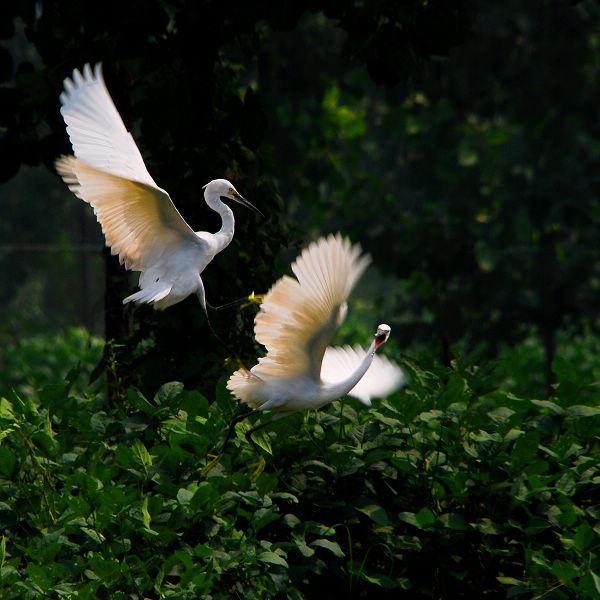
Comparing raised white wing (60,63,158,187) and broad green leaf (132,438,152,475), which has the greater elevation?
raised white wing (60,63,158,187)

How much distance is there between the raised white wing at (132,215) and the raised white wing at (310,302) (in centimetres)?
79

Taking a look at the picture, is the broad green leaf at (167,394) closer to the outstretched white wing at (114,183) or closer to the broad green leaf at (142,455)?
the broad green leaf at (142,455)

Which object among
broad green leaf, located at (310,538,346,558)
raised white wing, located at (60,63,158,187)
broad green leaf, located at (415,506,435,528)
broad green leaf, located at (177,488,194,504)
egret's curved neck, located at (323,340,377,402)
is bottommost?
broad green leaf, located at (177,488,194,504)

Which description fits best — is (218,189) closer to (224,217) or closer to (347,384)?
(224,217)

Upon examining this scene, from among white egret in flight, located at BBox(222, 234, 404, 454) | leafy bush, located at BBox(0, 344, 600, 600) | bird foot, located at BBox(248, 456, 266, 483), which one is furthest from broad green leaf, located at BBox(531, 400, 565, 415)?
bird foot, located at BBox(248, 456, 266, 483)

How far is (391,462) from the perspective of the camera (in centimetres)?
399

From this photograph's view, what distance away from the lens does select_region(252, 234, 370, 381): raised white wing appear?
3477 millimetres

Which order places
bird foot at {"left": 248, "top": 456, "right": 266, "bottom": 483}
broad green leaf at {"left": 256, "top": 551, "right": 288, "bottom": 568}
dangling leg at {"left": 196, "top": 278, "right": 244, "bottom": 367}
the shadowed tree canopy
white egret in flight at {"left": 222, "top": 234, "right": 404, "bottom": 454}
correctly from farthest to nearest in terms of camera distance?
1. the shadowed tree canopy
2. dangling leg at {"left": 196, "top": 278, "right": 244, "bottom": 367}
3. bird foot at {"left": 248, "top": 456, "right": 266, "bottom": 483}
4. white egret in flight at {"left": 222, "top": 234, "right": 404, "bottom": 454}
5. broad green leaf at {"left": 256, "top": 551, "right": 288, "bottom": 568}

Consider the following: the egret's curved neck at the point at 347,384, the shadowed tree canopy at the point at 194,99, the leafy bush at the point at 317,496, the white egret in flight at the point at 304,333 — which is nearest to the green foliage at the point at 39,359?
the shadowed tree canopy at the point at 194,99

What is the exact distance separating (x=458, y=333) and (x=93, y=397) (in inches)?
321

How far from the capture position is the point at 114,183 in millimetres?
4055

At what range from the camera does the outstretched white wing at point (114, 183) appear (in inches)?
159

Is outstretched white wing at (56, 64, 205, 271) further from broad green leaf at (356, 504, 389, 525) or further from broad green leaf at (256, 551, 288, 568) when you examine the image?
broad green leaf at (256, 551, 288, 568)

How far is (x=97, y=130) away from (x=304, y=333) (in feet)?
4.17
